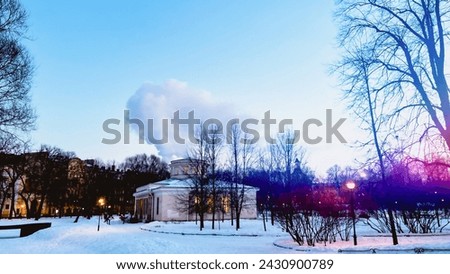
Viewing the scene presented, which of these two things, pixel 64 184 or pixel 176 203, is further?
pixel 64 184

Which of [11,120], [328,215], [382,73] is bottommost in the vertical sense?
[328,215]

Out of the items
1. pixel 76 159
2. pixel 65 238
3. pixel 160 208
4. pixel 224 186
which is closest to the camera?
pixel 65 238

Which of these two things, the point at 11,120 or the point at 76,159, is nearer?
the point at 11,120

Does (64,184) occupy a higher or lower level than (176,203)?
higher

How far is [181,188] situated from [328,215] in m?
27.7

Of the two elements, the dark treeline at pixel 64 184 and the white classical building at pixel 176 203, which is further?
the dark treeline at pixel 64 184

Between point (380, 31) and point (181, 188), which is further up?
point (380, 31)

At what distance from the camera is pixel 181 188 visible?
4322 centimetres

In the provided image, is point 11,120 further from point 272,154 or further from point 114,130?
point 272,154

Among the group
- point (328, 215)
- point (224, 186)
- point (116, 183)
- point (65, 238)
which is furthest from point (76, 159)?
point (328, 215)

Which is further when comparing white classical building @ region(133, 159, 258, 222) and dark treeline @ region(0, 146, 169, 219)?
dark treeline @ region(0, 146, 169, 219)

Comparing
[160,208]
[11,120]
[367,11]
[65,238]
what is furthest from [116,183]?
[367,11]
